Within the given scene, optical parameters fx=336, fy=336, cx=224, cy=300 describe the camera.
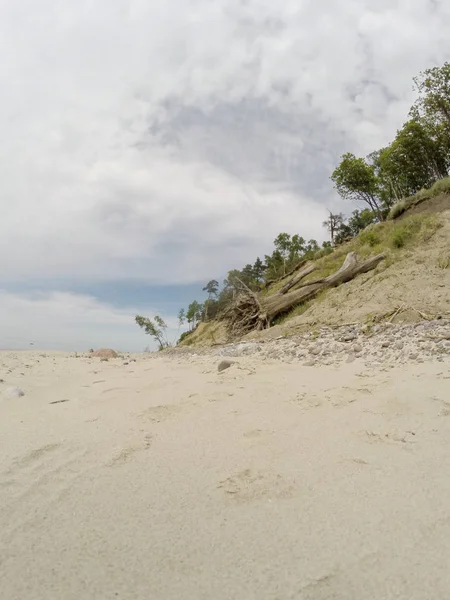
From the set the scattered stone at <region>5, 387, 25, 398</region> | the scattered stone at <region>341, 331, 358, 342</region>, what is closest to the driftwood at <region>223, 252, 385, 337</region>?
the scattered stone at <region>341, 331, 358, 342</region>

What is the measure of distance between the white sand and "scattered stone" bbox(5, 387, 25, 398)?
108cm

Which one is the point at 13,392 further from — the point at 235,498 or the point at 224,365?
the point at 235,498

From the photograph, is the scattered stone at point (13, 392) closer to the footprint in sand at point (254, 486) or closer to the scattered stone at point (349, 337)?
the footprint in sand at point (254, 486)

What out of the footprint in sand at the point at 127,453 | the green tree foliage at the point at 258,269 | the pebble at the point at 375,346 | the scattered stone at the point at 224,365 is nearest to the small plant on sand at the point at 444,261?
the pebble at the point at 375,346

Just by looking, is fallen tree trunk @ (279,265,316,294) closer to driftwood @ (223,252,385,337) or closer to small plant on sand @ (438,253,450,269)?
driftwood @ (223,252,385,337)

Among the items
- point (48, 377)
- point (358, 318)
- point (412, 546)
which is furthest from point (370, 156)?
point (412, 546)

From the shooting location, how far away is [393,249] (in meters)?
11.6

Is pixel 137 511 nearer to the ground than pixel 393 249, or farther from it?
nearer to the ground

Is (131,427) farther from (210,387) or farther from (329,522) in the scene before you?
(329,522)

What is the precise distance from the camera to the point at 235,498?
1693mm

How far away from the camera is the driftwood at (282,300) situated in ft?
36.9

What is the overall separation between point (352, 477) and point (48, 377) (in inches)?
218

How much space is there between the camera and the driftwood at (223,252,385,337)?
1125cm

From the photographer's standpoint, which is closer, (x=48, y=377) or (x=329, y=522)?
(x=329, y=522)
